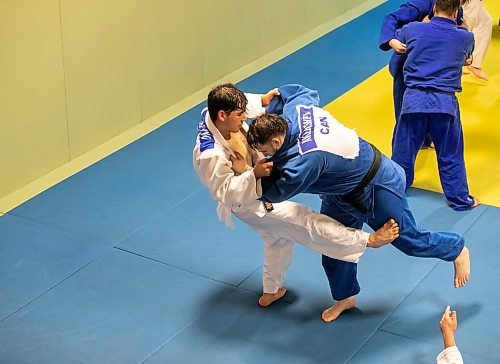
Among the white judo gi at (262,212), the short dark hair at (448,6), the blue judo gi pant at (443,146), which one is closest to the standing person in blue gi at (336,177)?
the white judo gi at (262,212)

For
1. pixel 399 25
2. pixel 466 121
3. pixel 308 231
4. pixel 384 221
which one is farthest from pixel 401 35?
pixel 308 231

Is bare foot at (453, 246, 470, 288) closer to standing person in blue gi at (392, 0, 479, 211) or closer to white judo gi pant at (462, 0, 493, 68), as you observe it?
standing person in blue gi at (392, 0, 479, 211)

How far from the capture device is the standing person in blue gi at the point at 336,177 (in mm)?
4531

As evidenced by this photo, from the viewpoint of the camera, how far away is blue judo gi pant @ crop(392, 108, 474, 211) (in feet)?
20.2

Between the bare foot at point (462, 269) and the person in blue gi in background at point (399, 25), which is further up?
the person in blue gi in background at point (399, 25)

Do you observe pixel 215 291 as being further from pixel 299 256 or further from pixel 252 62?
pixel 252 62

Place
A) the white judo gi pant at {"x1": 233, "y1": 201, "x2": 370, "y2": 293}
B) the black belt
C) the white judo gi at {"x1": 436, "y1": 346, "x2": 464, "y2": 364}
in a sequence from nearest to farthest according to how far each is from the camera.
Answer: the white judo gi at {"x1": 436, "y1": 346, "x2": 464, "y2": 364} < the black belt < the white judo gi pant at {"x1": 233, "y1": 201, "x2": 370, "y2": 293}

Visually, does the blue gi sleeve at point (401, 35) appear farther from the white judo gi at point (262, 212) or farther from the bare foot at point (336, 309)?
the bare foot at point (336, 309)

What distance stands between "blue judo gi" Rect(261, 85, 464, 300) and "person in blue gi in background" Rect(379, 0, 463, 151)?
4.93ft

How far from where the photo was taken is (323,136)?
4594 mm

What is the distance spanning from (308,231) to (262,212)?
260 millimetres

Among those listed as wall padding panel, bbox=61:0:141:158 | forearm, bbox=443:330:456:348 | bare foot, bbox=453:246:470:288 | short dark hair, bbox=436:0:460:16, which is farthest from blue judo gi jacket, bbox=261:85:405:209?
wall padding panel, bbox=61:0:141:158

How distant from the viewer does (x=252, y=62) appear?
8.76 metres

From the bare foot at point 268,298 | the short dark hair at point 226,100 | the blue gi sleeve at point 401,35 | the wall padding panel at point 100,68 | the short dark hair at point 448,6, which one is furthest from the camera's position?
the wall padding panel at point 100,68
